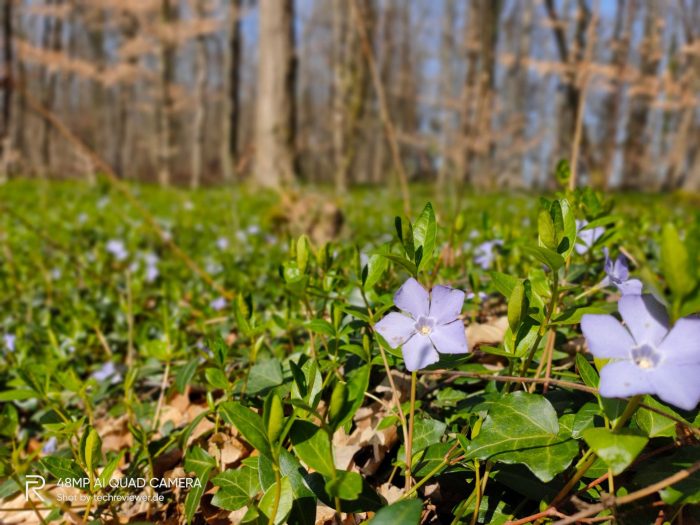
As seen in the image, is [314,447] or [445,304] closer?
[314,447]

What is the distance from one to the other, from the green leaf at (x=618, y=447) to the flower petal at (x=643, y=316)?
0.41ft

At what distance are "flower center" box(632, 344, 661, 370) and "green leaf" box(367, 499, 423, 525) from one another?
36 cm

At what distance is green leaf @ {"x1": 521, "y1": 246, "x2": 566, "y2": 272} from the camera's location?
768 mm

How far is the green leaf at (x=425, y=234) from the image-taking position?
0.95 metres

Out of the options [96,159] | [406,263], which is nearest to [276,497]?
[406,263]

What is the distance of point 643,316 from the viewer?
2.33 feet

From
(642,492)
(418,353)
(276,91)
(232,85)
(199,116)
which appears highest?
(232,85)

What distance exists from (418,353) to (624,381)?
33cm

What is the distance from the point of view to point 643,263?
0.57 metres

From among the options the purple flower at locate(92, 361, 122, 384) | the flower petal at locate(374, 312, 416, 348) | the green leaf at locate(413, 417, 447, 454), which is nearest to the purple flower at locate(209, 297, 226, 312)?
the purple flower at locate(92, 361, 122, 384)

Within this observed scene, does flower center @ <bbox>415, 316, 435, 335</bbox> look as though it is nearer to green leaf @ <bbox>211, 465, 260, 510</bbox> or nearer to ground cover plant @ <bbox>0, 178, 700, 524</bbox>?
ground cover plant @ <bbox>0, 178, 700, 524</bbox>

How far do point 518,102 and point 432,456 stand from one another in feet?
98.6

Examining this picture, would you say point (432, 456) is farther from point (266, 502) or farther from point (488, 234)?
point (488, 234)

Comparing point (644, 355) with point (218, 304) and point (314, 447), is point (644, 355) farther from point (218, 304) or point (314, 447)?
point (218, 304)
